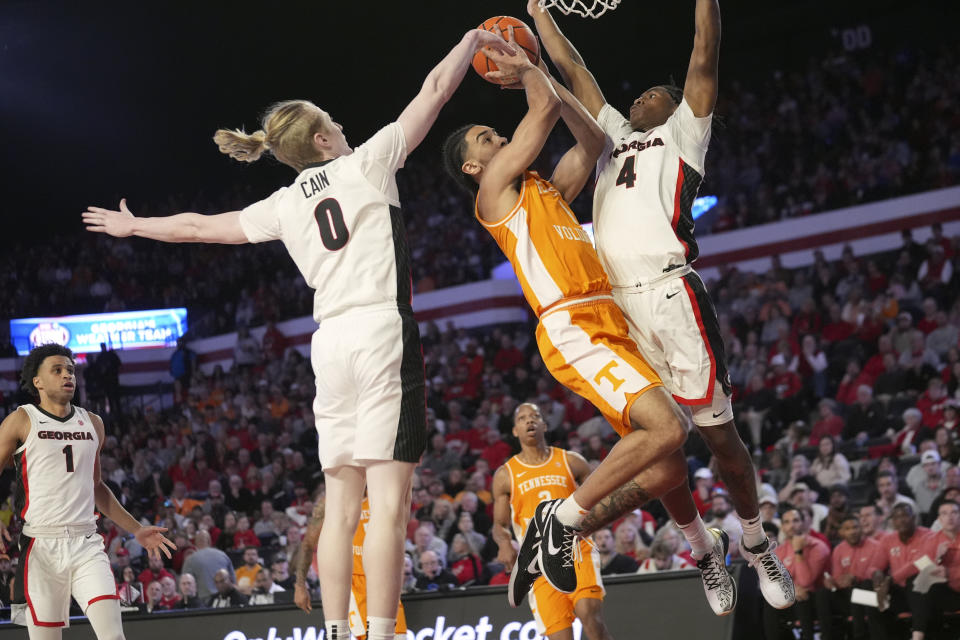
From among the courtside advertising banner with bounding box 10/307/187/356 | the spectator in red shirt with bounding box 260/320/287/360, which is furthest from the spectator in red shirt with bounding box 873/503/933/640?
the courtside advertising banner with bounding box 10/307/187/356

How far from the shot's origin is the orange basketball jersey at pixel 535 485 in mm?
8469

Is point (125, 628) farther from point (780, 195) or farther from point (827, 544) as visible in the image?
point (780, 195)

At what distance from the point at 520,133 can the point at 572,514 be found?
1.88 meters

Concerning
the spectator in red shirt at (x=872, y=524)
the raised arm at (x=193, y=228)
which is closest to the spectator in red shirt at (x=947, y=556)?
the spectator in red shirt at (x=872, y=524)

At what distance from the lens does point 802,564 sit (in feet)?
30.6

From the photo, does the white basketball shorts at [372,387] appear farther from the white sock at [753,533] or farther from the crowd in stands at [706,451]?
the crowd in stands at [706,451]

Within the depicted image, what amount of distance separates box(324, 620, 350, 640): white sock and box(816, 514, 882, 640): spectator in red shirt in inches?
226

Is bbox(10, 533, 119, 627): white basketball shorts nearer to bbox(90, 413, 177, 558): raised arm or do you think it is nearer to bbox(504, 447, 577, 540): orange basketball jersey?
bbox(90, 413, 177, 558): raised arm

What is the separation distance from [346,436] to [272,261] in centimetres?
1995

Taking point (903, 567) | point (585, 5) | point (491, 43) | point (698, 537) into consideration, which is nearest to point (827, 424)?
point (903, 567)

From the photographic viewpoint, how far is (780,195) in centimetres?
1930

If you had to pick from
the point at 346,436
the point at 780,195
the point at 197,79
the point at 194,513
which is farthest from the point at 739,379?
the point at 197,79

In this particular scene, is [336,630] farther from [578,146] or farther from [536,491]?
[536,491]

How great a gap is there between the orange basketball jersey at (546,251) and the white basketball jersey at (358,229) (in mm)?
737
